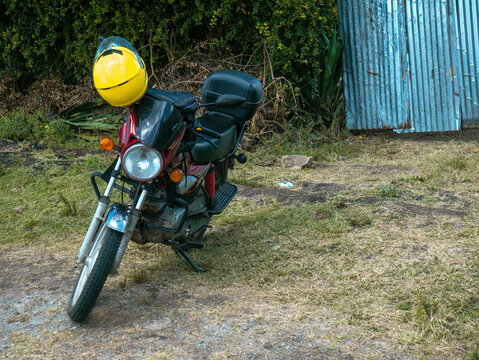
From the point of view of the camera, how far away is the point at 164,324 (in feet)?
10.3

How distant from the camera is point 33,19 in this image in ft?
30.1

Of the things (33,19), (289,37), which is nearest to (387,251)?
(289,37)

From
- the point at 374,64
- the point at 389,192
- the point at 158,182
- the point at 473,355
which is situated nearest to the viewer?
the point at 473,355

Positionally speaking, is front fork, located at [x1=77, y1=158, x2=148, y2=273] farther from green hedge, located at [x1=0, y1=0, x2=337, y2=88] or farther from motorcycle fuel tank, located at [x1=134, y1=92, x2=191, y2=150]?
green hedge, located at [x1=0, y1=0, x2=337, y2=88]

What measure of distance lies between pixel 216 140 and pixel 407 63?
4.96 meters

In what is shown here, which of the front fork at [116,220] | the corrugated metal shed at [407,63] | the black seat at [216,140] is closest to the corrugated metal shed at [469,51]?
the corrugated metal shed at [407,63]

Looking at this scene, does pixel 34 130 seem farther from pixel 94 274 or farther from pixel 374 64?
pixel 94 274

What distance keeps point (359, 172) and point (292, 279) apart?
2.96 metres

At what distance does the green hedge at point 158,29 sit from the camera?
7.81m

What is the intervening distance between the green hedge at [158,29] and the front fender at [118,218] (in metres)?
5.01

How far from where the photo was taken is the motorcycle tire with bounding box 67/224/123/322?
306 centimetres

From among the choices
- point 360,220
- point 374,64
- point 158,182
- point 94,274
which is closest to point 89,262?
point 94,274

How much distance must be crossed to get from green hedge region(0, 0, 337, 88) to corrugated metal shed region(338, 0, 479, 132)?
1.59 feet

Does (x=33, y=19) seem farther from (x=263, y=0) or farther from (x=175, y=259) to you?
(x=175, y=259)
